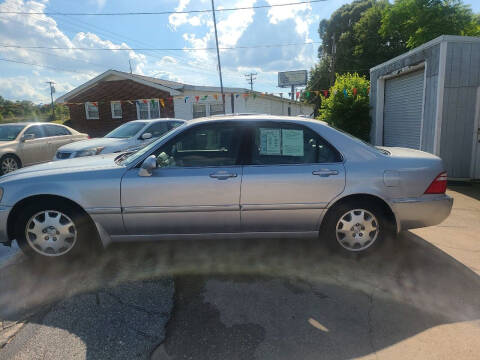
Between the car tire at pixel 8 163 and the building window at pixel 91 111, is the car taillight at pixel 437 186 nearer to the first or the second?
the car tire at pixel 8 163

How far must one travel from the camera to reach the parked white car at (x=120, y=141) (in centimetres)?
743

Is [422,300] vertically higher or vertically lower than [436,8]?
lower

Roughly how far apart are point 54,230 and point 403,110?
29.7 feet

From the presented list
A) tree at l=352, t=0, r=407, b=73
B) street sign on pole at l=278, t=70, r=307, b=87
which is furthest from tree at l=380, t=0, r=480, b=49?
street sign on pole at l=278, t=70, r=307, b=87

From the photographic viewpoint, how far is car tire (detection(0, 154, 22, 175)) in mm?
8422

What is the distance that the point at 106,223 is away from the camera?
3303 mm

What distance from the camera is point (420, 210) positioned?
3.37 metres

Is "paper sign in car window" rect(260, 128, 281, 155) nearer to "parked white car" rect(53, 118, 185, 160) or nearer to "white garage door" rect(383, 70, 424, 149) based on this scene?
"parked white car" rect(53, 118, 185, 160)

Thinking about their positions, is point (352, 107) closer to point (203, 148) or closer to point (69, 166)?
point (203, 148)

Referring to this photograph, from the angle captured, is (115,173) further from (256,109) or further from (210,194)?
(256,109)

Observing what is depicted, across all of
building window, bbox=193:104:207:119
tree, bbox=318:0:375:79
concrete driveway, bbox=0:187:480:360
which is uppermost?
tree, bbox=318:0:375:79

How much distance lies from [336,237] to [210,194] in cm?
138

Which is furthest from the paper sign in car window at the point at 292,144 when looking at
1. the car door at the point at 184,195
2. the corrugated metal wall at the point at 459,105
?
the corrugated metal wall at the point at 459,105

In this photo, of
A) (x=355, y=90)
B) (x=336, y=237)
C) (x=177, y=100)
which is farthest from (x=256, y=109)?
(x=336, y=237)
